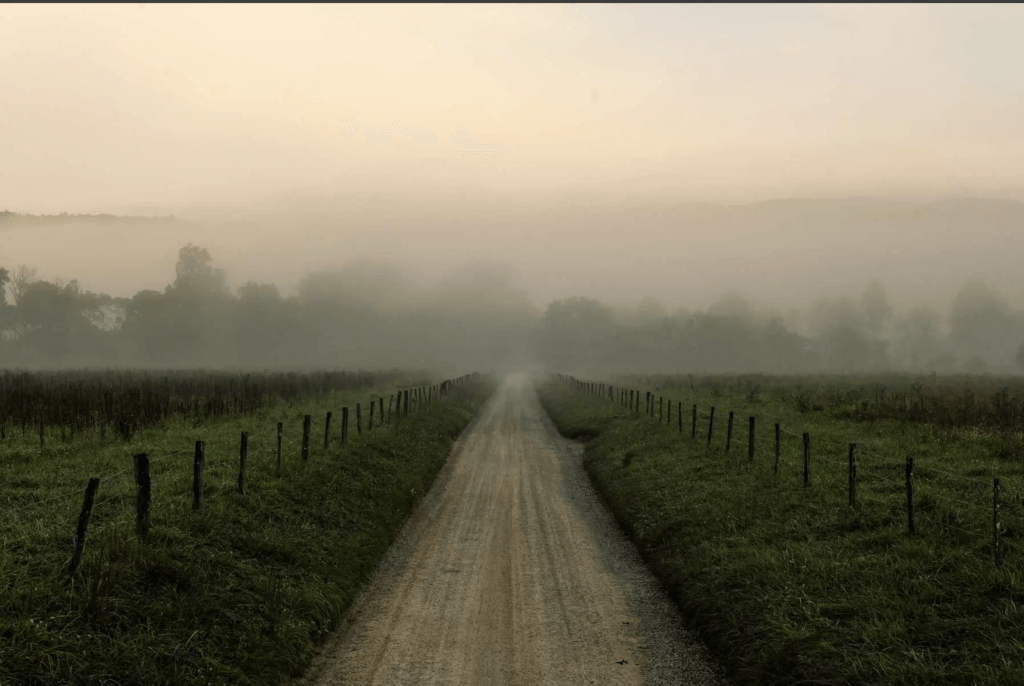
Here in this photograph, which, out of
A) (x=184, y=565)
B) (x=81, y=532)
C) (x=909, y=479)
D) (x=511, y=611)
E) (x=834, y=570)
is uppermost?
(x=909, y=479)

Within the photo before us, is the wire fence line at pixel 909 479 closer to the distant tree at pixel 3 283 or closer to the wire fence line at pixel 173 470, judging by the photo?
the wire fence line at pixel 173 470

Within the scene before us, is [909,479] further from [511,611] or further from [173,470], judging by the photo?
[173,470]

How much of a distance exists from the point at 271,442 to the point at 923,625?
18.2 meters

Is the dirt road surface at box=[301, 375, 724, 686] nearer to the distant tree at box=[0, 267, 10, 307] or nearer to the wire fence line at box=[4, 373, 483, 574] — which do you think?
the wire fence line at box=[4, 373, 483, 574]

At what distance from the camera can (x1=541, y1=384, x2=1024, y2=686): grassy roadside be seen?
7930mm

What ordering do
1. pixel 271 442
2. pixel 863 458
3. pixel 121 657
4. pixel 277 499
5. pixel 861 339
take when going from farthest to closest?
pixel 861 339 → pixel 271 442 → pixel 863 458 → pixel 277 499 → pixel 121 657

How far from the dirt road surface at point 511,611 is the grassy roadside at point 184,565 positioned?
0.74 meters

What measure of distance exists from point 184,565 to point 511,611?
16.2 feet

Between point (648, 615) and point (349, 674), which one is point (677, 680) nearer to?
point (648, 615)

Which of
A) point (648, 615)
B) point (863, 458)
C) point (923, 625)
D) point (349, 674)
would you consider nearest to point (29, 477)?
point (349, 674)

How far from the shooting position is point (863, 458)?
18.4m

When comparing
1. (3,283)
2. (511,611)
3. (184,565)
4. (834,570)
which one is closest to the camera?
(184,565)

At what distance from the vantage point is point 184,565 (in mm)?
9672

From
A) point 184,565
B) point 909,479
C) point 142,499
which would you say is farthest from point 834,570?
point 142,499
